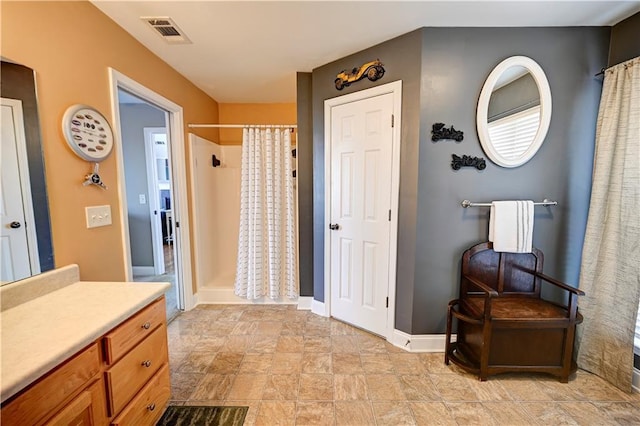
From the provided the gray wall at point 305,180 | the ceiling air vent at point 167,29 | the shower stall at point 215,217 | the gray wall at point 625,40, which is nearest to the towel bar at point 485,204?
the gray wall at point 625,40

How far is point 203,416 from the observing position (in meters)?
1.48

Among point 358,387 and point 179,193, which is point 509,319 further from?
point 179,193

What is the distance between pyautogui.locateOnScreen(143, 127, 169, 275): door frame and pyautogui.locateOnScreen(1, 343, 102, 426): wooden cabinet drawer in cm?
296

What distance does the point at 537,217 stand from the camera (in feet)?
6.30

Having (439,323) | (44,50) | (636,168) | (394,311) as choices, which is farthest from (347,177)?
(44,50)

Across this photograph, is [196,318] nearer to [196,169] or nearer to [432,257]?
[196,169]

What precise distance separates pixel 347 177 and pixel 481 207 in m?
1.05

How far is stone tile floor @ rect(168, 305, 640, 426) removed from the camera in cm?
147

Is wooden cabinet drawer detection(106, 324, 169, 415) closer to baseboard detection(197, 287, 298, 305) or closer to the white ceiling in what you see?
baseboard detection(197, 287, 298, 305)

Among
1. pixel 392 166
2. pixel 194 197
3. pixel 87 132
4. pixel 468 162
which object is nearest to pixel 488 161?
pixel 468 162

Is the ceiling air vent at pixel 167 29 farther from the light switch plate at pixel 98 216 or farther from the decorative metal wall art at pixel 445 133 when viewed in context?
the decorative metal wall art at pixel 445 133

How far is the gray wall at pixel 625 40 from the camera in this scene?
1637 mm

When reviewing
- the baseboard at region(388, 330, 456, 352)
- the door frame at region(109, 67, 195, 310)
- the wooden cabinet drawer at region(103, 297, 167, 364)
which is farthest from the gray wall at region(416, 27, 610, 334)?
the door frame at region(109, 67, 195, 310)

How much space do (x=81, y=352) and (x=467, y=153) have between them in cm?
231
